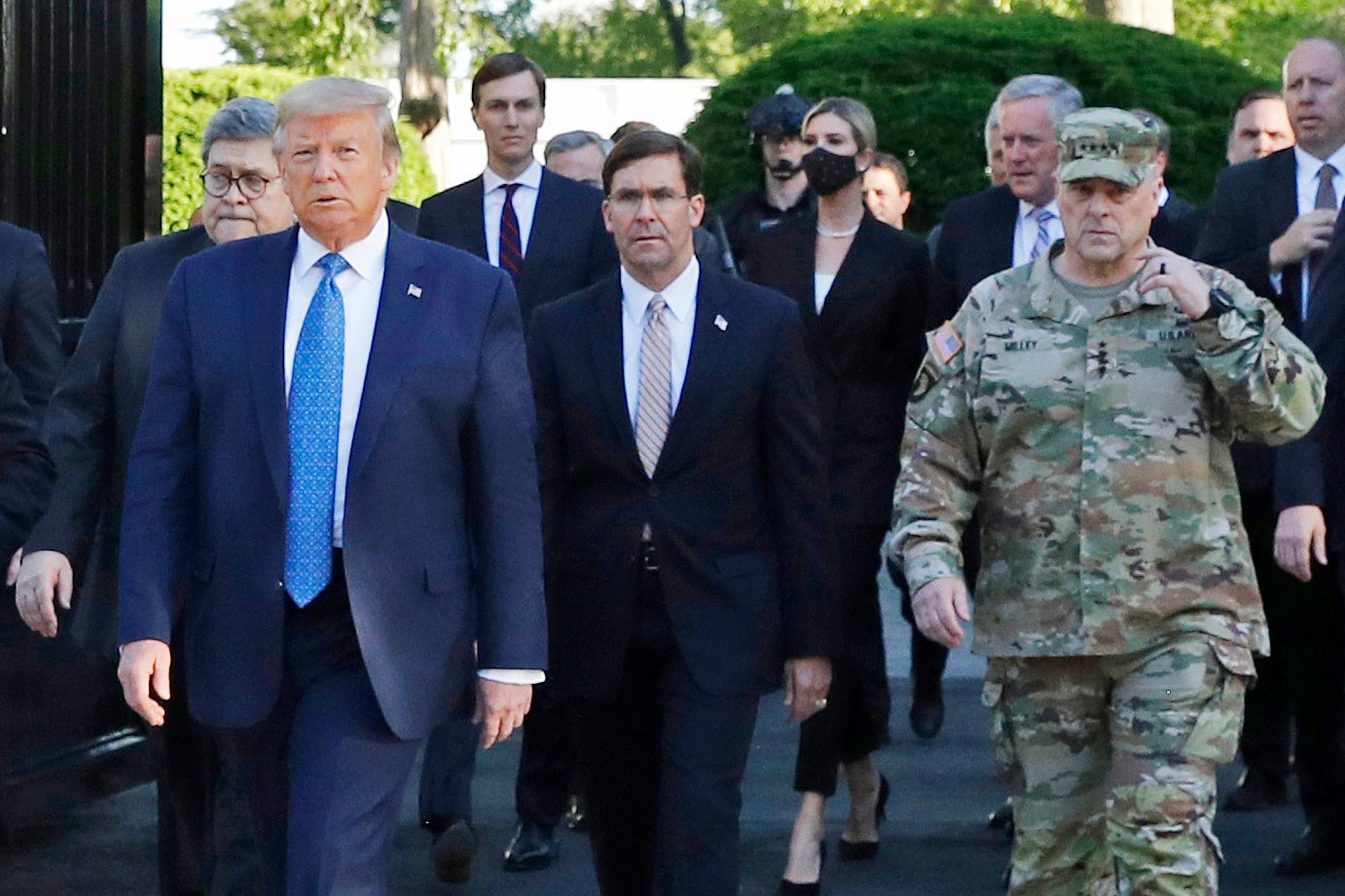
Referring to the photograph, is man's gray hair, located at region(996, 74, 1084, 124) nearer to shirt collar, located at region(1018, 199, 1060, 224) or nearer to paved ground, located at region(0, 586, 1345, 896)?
shirt collar, located at region(1018, 199, 1060, 224)

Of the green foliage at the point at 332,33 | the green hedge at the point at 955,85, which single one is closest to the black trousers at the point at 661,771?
the green hedge at the point at 955,85

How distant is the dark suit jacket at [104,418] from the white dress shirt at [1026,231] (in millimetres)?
2584

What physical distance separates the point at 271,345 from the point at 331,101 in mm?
496

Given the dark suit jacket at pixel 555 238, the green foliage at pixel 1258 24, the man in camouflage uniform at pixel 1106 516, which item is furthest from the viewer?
the green foliage at pixel 1258 24

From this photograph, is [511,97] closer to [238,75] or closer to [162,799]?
[162,799]

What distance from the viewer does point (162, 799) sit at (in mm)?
6176

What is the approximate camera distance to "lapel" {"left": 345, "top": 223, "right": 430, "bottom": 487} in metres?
4.65

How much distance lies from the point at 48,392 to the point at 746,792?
10.4 ft

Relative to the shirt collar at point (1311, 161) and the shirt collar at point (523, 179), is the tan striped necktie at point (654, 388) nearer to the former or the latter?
the shirt collar at point (523, 179)

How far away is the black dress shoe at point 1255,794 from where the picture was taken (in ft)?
26.5

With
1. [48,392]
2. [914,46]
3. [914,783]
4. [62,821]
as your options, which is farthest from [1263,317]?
[914,46]

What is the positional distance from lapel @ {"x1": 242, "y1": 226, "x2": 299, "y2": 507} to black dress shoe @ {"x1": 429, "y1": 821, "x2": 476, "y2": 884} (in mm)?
2598

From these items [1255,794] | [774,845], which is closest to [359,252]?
[774,845]

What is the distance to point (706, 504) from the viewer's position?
568 cm
